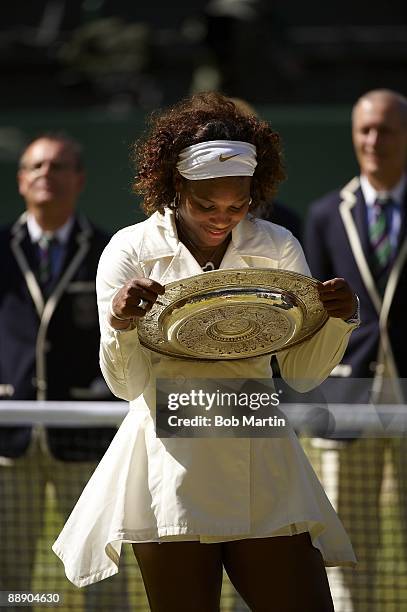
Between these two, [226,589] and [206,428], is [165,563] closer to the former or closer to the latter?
[206,428]

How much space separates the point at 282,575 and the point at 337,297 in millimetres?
781

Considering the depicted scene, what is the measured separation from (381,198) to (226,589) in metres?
2.01

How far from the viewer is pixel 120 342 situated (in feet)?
11.0

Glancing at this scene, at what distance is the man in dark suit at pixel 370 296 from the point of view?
5.70 metres

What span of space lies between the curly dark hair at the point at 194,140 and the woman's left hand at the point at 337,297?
0.43 m

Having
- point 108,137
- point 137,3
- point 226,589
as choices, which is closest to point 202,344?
point 226,589

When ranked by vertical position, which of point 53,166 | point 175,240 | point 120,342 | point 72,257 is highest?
point 53,166

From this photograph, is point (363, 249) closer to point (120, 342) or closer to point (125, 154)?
point (120, 342)

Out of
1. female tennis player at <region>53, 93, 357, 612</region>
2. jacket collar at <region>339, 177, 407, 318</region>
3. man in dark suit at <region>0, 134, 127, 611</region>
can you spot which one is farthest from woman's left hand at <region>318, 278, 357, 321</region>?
man in dark suit at <region>0, 134, 127, 611</region>

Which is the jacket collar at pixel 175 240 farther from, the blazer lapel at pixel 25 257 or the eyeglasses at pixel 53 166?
the eyeglasses at pixel 53 166

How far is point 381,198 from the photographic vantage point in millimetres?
5969

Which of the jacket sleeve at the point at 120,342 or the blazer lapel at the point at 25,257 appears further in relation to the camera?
the blazer lapel at the point at 25,257

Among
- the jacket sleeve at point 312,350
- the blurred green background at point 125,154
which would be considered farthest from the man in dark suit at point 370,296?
the blurred green background at point 125,154

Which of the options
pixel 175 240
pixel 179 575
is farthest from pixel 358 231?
pixel 179 575
